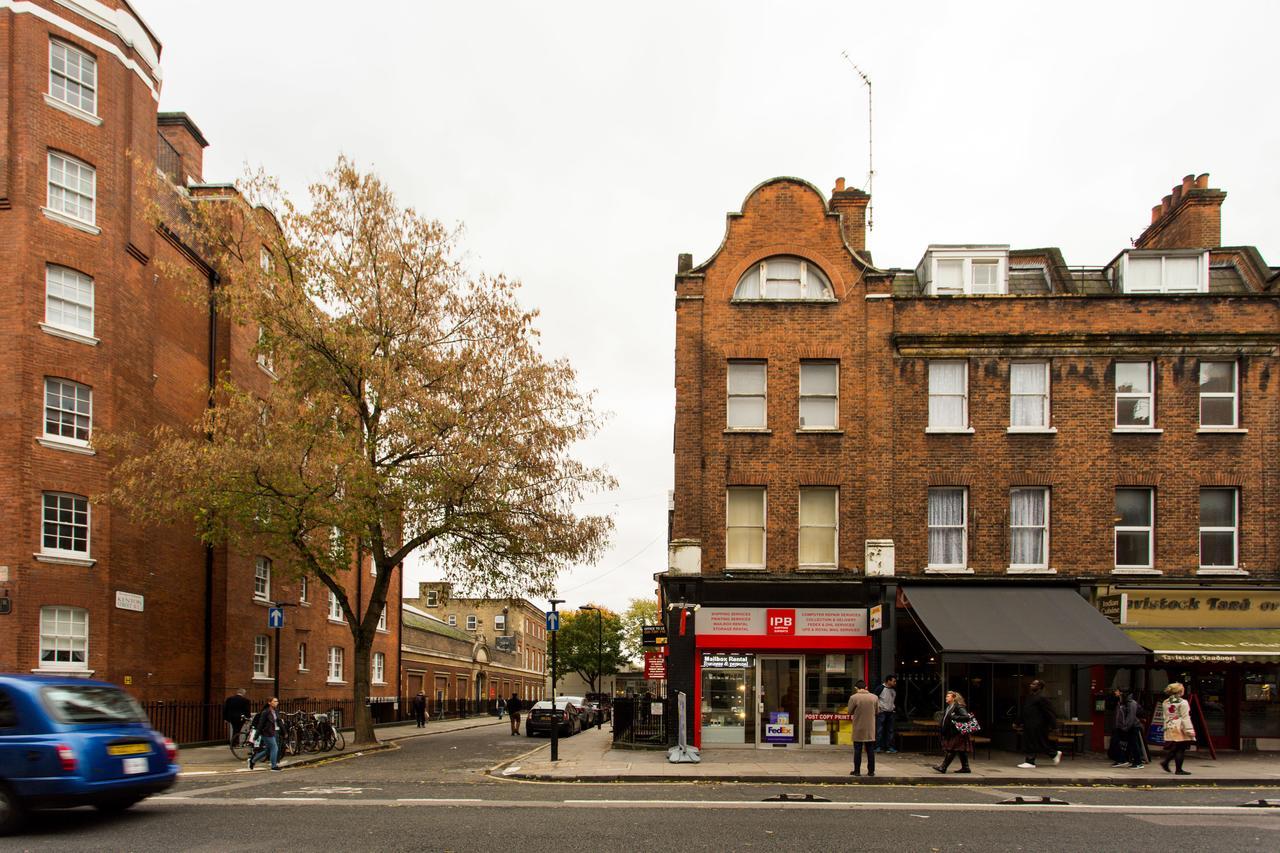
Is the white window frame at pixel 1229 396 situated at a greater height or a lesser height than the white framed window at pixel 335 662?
greater

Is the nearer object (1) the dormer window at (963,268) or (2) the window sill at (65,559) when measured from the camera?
(2) the window sill at (65,559)

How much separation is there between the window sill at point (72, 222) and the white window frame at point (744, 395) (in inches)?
625

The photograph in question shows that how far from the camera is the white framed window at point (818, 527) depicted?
79.2 ft

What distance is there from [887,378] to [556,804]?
46.2 feet

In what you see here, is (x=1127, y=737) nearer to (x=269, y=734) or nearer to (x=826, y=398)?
(x=826, y=398)

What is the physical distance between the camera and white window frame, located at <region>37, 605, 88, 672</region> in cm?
2273

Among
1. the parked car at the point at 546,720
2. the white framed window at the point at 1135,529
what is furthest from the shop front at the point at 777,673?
the parked car at the point at 546,720

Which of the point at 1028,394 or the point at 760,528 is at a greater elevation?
the point at 1028,394

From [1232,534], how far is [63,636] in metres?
27.3

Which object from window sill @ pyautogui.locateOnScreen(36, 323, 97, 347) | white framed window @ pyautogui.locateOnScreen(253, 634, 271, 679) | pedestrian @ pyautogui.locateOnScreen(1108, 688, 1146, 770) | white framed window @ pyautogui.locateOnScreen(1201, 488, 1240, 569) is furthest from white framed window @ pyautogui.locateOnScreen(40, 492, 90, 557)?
white framed window @ pyautogui.locateOnScreen(1201, 488, 1240, 569)

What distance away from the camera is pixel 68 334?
23.9 metres

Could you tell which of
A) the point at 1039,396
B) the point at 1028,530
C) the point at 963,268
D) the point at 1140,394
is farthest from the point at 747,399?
the point at 1140,394

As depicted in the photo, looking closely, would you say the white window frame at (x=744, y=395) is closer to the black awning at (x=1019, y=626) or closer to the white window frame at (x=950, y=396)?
the white window frame at (x=950, y=396)

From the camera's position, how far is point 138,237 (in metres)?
26.3
